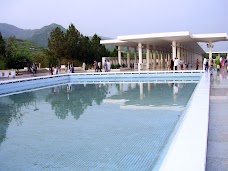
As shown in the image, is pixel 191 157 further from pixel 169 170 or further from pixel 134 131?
pixel 134 131

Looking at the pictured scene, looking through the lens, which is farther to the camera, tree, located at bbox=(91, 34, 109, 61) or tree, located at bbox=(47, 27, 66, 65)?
tree, located at bbox=(91, 34, 109, 61)

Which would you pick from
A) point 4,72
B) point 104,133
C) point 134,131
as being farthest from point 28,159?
point 4,72

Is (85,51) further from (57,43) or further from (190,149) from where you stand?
(190,149)

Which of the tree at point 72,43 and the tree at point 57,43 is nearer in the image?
the tree at point 57,43

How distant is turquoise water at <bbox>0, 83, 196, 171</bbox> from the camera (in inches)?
163

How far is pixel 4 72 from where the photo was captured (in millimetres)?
19297

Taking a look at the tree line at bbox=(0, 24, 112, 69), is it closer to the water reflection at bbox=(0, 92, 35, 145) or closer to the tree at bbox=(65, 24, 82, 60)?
the tree at bbox=(65, 24, 82, 60)

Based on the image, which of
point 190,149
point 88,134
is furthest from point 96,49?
point 190,149

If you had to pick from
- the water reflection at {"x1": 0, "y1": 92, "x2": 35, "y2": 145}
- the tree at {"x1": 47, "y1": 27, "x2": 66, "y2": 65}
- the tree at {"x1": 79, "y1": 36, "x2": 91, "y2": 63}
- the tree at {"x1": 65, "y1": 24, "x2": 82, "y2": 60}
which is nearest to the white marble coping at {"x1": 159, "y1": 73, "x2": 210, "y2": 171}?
the water reflection at {"x1": 0, "y1": 92, "x2": 35, "y2": 145}

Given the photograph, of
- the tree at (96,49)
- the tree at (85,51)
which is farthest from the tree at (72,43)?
the tree at (96,49)

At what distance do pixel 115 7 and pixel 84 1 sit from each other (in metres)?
3.09

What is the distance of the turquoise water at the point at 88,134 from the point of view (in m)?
4.15

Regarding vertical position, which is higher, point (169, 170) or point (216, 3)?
point (216, 3)

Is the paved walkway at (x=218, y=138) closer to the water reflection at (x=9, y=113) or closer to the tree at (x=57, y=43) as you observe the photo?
the water reflection at (x=9, y=113)
